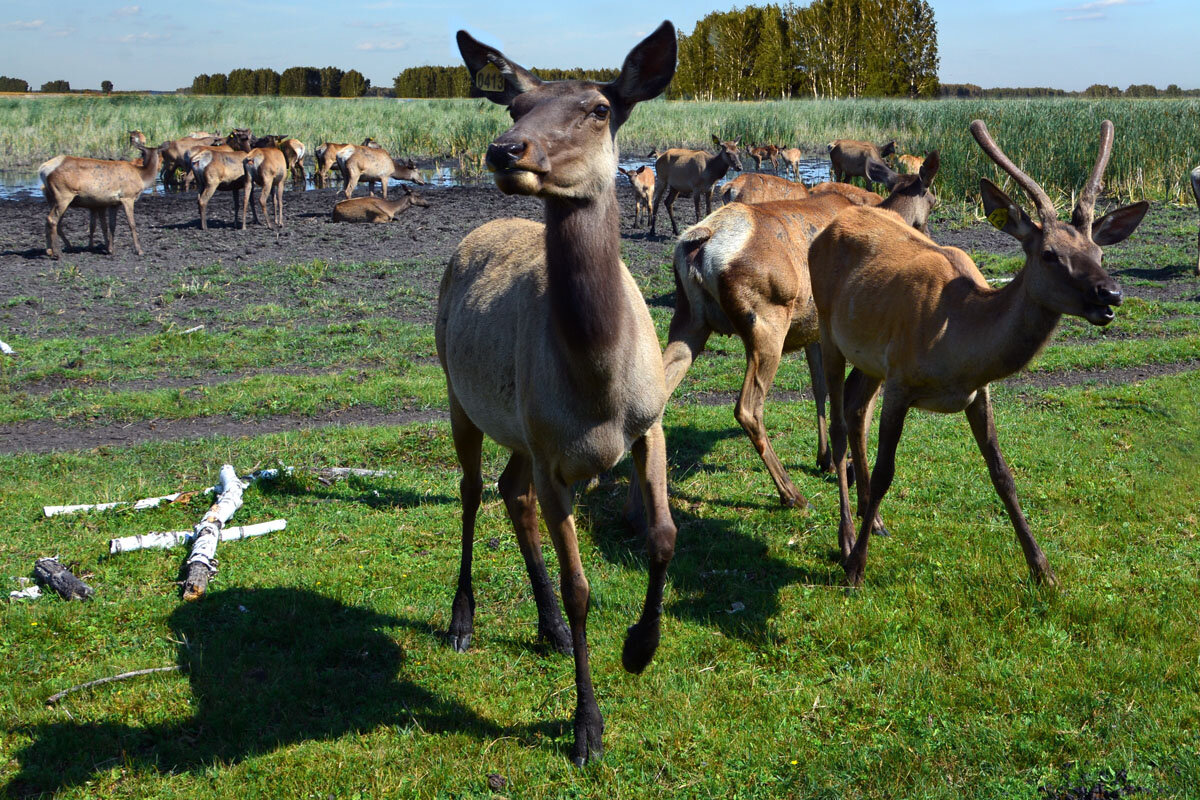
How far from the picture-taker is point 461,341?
4844mm

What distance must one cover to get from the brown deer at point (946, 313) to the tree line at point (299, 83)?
11733cm

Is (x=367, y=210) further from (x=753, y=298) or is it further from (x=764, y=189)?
(x=753, y=298)

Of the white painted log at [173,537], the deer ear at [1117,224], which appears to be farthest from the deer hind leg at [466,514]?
the deer ear at [1117,224]

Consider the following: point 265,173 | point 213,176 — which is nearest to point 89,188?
point 213,176

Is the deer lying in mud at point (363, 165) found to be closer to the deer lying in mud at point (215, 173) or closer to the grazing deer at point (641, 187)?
the deer lying in mud at point (215, 173)

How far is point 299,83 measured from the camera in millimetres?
114750

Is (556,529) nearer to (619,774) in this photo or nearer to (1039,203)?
(619,774)

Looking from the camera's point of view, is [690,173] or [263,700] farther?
[690,173]

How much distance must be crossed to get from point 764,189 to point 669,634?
9.17m

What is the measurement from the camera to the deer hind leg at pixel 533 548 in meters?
4.85

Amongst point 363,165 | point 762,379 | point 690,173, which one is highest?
point 363,165

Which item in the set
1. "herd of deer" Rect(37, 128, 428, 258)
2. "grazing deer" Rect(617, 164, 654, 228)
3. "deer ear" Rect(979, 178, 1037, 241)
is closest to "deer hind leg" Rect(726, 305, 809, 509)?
"deer ear" Rect(979, 178, 1037, 241)

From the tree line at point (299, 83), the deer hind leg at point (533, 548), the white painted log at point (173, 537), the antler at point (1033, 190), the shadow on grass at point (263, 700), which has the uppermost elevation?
the tree line at point (299, 83)

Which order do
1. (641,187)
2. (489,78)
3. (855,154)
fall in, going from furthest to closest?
1. (855,154)
2. (641,187)
3. (489,78)
